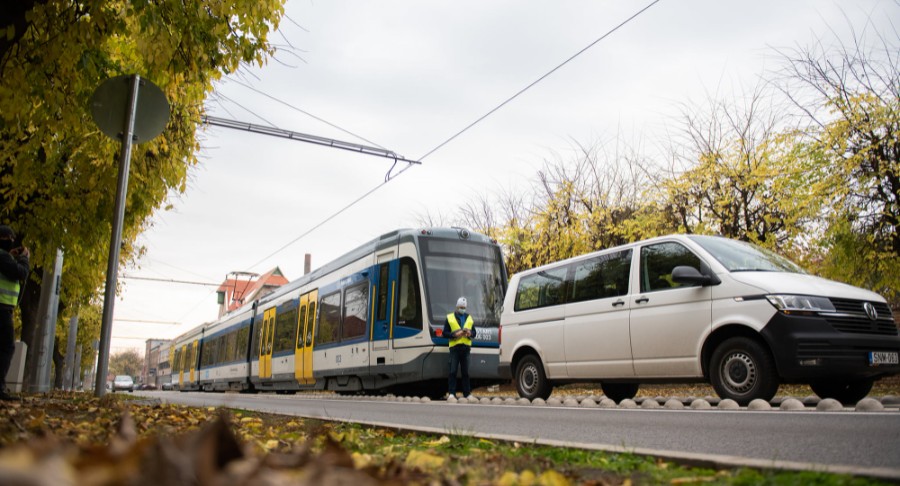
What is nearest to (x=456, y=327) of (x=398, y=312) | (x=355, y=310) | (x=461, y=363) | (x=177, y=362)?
(x=461, y=363)

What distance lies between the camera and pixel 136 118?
758 centimetres

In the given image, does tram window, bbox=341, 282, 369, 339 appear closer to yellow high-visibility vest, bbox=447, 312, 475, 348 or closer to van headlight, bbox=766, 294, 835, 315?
yellow high-visibility vest, bbox=447, 312, 475, 348

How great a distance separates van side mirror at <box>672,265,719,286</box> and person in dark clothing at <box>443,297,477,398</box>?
4.83 m

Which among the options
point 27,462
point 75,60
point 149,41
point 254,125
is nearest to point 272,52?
point 149,41

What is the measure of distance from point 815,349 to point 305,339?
13090 mm

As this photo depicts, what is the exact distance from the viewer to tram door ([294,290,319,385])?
58.1 feet

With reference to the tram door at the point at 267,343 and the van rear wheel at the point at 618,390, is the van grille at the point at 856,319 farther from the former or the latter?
the tram door at the point at 267,343

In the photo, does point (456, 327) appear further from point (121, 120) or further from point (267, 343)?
point (267, 343)

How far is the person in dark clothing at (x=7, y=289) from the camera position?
750 cm

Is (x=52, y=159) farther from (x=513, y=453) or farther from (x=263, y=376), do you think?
(x=263, y=376)

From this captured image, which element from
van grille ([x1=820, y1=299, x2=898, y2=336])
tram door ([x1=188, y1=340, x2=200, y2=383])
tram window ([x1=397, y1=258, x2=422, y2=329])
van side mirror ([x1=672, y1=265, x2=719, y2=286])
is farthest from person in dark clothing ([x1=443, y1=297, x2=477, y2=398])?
tram door ([x1=188, y1=340, x2=200, y2=383])

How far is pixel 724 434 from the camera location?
4.98 m

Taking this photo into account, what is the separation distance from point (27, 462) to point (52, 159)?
36.9ft

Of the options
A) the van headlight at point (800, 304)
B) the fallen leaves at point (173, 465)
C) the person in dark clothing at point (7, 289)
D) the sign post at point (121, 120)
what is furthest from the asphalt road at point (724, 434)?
the person in dark clothing at point (7, 289)
